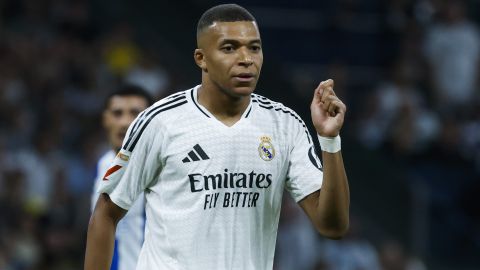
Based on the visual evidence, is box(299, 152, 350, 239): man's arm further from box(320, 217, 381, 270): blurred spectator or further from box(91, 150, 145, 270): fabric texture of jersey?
box(320, 217, 381, 270): blurred spectator

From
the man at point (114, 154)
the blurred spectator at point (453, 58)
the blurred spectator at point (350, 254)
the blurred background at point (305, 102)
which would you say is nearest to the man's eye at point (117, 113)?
the man at point (114, 154)

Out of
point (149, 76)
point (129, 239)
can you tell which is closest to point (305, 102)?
point (149, 76)

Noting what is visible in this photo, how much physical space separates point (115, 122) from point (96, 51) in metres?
6.42

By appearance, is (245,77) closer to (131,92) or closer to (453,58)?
(131,92)

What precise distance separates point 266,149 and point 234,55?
46 cm

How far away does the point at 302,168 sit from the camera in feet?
16.3

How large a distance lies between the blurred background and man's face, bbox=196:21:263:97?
19.9ft

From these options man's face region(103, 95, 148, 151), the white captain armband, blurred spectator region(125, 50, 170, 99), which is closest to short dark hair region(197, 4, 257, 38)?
the white captain armband

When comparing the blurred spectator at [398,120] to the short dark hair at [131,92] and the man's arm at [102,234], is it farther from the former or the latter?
the man's arm at [102,234]

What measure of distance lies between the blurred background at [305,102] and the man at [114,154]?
384 centimetres

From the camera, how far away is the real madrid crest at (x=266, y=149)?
4.91 meters

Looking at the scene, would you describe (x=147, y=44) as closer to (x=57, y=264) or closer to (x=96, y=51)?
(x=96, y=51)

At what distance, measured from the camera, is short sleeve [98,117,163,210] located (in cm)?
489

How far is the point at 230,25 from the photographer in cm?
480
